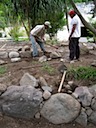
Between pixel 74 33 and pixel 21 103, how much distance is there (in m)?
2.20

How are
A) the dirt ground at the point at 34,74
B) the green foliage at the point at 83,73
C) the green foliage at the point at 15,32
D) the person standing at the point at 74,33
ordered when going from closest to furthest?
the dirt ground at the point at 34,74
the green foliage at the point at 83,73
the person standing at the point at 74,33
the green foliage at the point at 15,32

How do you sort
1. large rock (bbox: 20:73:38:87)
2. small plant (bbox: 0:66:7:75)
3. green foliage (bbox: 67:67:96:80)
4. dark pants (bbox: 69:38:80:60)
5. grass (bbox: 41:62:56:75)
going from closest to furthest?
large rock (bbox: 20:73:38:87), green foliage (bbox: 67:67:96:80), grass (bbox: 41:62:56:75), small plant (bbox: 0:66:7:75), dark pants (bbox: 69:38:80:60)

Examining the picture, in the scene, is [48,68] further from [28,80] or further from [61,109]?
[61,109]

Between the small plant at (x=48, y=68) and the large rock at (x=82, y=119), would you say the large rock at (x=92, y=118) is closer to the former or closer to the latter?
the large rock at (x=82, y=119)

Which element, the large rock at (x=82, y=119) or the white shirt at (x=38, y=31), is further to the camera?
the white shirt at (x=38, y=31)

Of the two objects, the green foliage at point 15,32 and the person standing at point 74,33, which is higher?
the person standing at point 74,33

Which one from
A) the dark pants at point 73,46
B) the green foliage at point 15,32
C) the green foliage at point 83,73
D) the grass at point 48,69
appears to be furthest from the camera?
the green foliage at point 15,32

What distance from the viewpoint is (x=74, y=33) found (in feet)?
18.1

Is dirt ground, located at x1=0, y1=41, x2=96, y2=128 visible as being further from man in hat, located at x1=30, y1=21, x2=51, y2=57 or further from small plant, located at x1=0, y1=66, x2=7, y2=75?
man in hat, located at x1=30, y1=21, x2=51, y2=57

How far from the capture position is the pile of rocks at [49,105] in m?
4.09

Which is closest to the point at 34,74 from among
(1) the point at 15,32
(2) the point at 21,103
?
(2) the point at 21,103

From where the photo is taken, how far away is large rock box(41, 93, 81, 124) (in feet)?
13.4

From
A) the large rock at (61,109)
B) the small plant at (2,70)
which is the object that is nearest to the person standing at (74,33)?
the small plant at (2,70)

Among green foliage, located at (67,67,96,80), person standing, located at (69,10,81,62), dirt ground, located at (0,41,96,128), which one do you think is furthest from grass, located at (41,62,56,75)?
person standing, located at (69,10,81,62)
